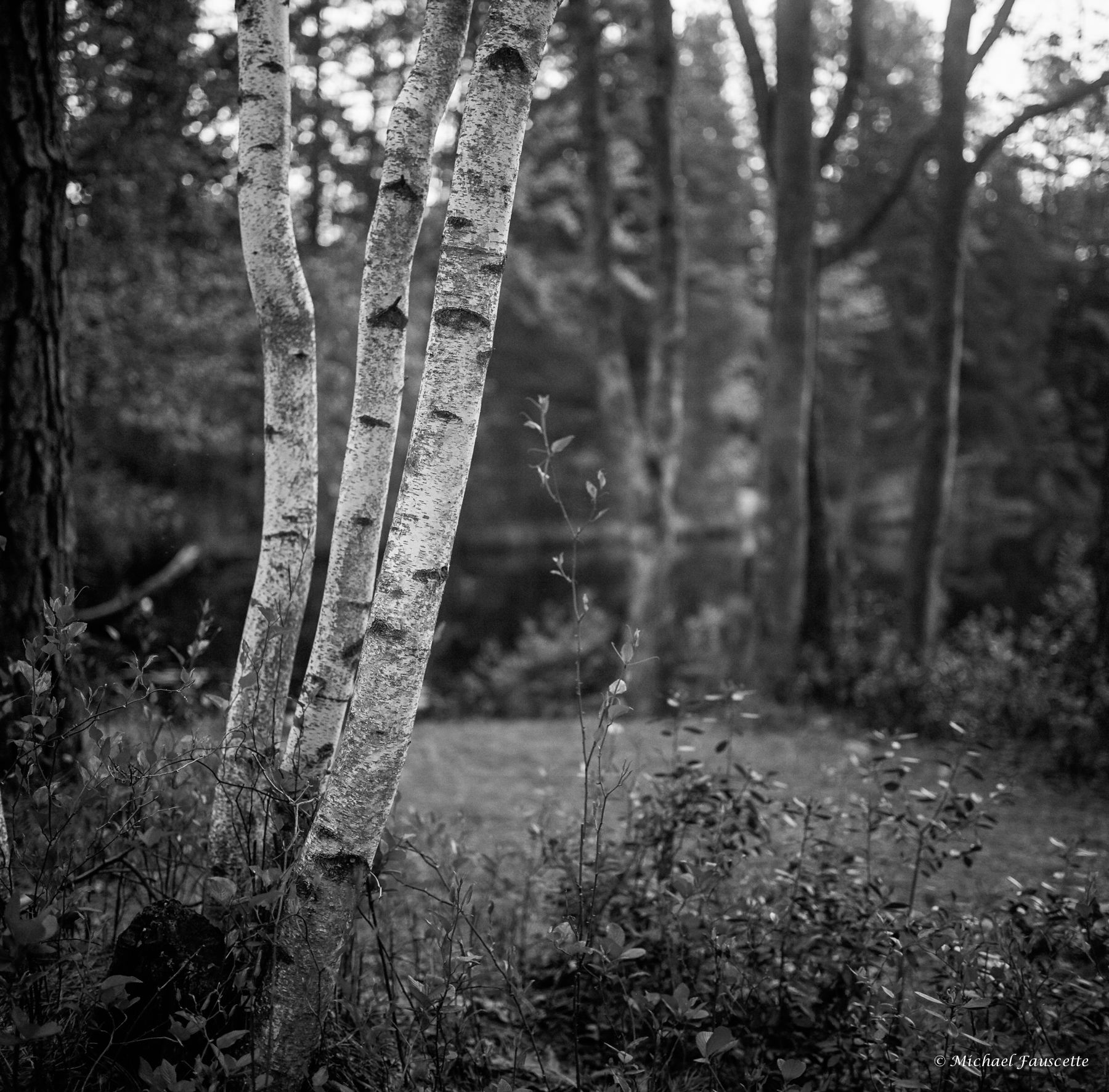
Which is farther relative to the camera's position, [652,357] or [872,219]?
[652,357]

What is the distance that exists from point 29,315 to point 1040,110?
767cm

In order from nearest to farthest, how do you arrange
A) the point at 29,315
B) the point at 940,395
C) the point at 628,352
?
the point at 29,315 → the point at 940,395 → the point at 628,352

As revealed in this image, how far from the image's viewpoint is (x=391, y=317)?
2377 mm

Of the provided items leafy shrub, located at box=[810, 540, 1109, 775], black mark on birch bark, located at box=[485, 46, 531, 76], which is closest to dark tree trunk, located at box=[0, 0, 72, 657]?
black mark on birch bark, located at box=[485, 46, 531, 76]

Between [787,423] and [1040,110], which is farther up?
[1040,110]

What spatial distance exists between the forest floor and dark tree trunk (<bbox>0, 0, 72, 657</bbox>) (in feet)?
5.27

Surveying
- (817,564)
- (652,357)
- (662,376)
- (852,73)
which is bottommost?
(817,564)

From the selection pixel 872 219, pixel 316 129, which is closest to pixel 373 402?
pixel 872 219

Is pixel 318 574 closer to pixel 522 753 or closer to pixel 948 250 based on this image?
pixel 522 753

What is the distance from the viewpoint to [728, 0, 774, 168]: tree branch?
354 inches

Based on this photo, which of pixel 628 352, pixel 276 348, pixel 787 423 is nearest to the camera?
pixel 276 348

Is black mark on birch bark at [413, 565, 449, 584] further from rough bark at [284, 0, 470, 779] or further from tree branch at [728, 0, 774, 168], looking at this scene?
tree branch at [728, 0, 774, 168]

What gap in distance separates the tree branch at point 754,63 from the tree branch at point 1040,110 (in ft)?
7.02

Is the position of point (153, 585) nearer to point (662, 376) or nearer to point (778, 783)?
point (662, 376)
